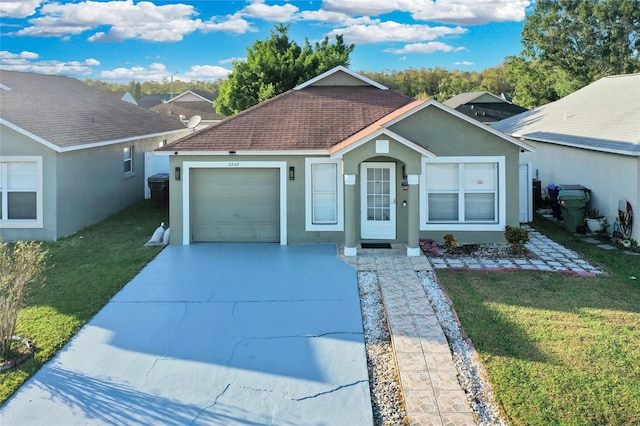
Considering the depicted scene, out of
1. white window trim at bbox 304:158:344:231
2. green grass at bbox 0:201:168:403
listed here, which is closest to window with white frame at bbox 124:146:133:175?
green grass at bbox 0:201:168:403

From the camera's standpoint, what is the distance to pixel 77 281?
10336 mm

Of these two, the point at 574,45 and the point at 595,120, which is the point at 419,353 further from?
the point at 574,45

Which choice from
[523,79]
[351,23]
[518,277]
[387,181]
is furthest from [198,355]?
[523,79]

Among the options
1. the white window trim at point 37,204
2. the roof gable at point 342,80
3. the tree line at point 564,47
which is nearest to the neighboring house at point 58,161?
the white window trim at point 37,204

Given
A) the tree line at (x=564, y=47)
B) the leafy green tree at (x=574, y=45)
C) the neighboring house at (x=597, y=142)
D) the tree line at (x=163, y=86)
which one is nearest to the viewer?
the neighboring house at (x=597, y=142)

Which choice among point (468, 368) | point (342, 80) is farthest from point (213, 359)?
point (342, 80)

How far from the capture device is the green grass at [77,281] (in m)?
7.37

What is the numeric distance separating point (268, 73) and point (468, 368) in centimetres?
2544

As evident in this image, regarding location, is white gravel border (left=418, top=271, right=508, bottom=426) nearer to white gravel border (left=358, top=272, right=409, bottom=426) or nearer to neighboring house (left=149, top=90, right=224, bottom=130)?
white gravel border (left=358, top=272, right=409, bottom=426)

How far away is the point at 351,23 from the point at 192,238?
23.0m

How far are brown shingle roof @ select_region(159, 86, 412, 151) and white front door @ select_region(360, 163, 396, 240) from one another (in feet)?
4.62

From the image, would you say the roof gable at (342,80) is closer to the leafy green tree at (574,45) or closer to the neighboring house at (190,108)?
the neighboring house at (190,108)

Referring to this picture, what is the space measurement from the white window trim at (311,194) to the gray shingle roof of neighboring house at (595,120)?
7.28m

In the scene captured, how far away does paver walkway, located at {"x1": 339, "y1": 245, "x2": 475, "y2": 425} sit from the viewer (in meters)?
5.55
